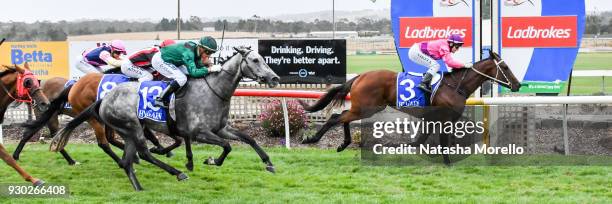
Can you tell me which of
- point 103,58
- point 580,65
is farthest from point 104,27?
point 103,58

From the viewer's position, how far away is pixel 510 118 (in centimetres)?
879

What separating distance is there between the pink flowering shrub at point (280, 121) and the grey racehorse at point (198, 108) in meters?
3.28

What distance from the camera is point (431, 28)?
9984 mm

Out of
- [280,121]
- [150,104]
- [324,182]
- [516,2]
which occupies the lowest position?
[324,182]

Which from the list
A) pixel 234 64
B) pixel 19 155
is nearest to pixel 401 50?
pixel 234 64

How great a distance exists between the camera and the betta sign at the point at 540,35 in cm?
948

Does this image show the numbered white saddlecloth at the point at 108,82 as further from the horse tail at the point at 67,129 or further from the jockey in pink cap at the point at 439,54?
the jockey in pink cap at the point at 439,54

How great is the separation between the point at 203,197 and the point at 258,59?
133cm

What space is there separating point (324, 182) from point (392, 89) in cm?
188

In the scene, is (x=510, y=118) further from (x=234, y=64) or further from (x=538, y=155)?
(x=234, y=64)

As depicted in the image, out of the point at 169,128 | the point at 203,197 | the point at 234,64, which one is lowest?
the point at 203,197

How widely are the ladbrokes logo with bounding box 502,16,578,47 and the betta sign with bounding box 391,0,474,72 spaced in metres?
0.42

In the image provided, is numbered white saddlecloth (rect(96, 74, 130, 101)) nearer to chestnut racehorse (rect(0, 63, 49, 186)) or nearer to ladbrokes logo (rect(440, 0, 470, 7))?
chestnut racehorse (rect(0, 63, 49, 186))

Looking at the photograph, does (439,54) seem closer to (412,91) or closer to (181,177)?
(412,91)
